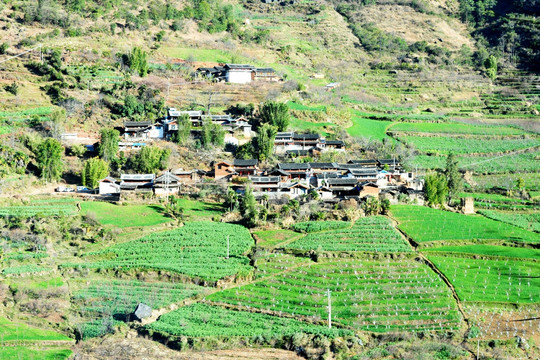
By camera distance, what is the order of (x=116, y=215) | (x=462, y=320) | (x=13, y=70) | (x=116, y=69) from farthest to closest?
(x=116, y=69) → (x=13, y=70) → (x=116, y=215) → (x=462, y=320)

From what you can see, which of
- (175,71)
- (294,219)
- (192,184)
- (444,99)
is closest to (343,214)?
(294,219)

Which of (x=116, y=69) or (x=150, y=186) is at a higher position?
(x=116, y=69)

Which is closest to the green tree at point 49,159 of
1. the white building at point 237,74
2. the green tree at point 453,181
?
the white building at point 237,74

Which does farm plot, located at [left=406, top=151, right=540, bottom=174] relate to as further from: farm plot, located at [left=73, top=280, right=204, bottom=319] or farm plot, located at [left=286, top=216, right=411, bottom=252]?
farm plot, located at [left=73, top=280, right=204, bottom=319]

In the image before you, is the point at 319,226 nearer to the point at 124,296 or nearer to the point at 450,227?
the point at 450,227

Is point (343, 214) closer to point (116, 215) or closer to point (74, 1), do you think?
point (116, 215)

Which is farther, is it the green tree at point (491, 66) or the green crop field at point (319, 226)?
the green tree at point (491, 66)

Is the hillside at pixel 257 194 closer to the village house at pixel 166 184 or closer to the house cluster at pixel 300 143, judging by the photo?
the village house at pixel 166 184
